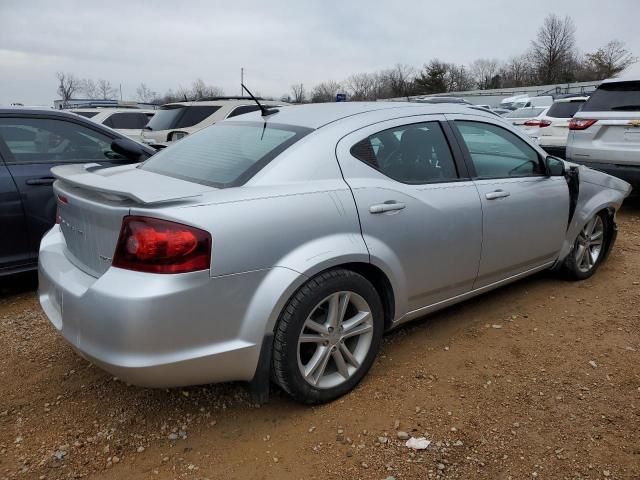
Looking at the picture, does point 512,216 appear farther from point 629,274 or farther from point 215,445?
point 215,445

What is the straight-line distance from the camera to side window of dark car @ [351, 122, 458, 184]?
2.83 metres

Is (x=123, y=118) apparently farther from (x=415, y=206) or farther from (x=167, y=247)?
(x=167, y=247)

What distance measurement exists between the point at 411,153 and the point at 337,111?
0.52m

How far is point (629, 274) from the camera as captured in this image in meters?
4.55

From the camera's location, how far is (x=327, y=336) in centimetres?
254

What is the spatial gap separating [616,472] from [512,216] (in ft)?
5.63

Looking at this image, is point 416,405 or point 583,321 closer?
point 416,405

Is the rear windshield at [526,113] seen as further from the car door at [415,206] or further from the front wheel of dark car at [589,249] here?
the car door at [415,206]

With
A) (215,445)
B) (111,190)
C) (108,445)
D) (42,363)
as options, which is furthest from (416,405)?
(42,363)

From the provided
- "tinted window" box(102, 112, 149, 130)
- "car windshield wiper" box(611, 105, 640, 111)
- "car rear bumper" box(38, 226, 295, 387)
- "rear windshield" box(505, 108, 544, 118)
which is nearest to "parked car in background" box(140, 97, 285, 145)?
"tinted window" box(102, 112, 149, 130)

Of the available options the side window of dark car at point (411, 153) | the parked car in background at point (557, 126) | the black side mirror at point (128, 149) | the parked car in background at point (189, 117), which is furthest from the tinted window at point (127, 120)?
the side window of dark car at point (411, 153)

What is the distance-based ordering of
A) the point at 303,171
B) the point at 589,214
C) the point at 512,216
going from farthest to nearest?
the point at 589,214 → the point at 512,216 → the point at 303,171

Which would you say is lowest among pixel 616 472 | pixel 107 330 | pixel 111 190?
pixel 616 472

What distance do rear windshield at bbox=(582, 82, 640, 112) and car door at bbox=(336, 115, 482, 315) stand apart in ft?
14.9
